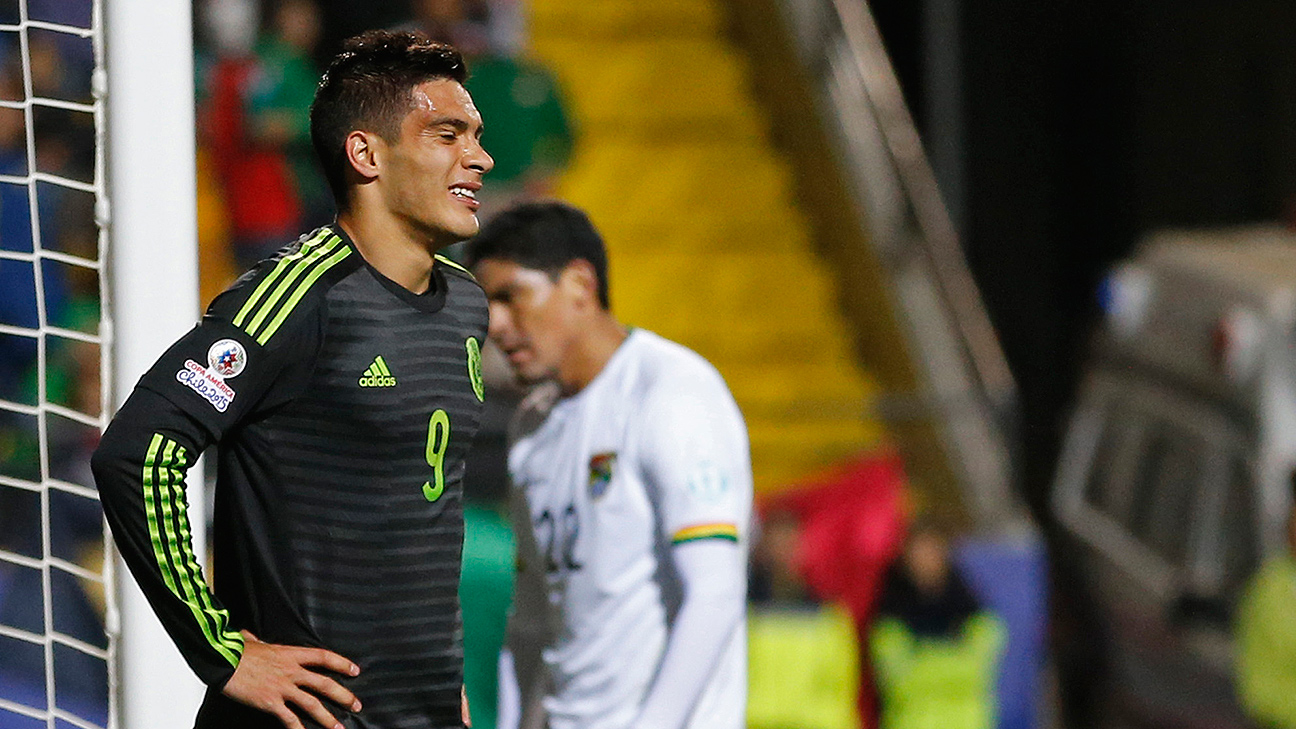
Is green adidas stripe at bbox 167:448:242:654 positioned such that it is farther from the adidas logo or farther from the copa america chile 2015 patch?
the adidas logo

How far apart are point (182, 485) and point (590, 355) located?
Answer: 1.93 metres

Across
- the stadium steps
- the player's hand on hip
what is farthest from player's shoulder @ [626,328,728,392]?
the stadium steps

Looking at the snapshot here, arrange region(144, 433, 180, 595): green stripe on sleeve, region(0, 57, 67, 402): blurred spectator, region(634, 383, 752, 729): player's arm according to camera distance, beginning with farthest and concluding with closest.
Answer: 1. region(0, 57, 67, 402): blurred spectator
2. region(634, 383, 752, 729): player's arm
3. region(144, 433, 180, 595): green stripe on sleeve

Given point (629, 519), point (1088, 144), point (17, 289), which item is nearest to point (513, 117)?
point (17, 289)

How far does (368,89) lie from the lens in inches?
125

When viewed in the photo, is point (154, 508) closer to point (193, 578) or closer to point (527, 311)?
point (193, 578)

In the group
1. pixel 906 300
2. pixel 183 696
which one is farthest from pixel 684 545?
pixel 906 300

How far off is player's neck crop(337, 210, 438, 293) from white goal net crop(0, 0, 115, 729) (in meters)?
1.08

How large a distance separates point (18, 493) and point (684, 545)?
3.93 m

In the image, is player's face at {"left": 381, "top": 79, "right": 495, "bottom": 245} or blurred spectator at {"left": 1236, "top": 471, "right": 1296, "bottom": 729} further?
blurred spectator at {"left": 1236, "top": 471, "right": 1296, "bottom": 729}

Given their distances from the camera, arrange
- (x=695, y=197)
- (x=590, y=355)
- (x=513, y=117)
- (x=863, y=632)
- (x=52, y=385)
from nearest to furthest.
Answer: (x=590, y=355) → (x=52, y=385) → (x=863, y=632) → (x=513, y=117) → (x=695, y=197)

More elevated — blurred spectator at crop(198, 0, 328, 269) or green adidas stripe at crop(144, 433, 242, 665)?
green adidas stripe at crop(144, 433, 242, 665)

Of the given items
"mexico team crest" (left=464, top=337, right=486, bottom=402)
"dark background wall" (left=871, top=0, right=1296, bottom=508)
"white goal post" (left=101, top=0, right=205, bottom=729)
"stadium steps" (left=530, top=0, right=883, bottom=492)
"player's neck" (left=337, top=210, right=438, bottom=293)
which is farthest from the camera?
"dark background wall" (left=871, top=0, right=1296, bottom=508)

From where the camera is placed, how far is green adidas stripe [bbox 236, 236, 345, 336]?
2.99 m
